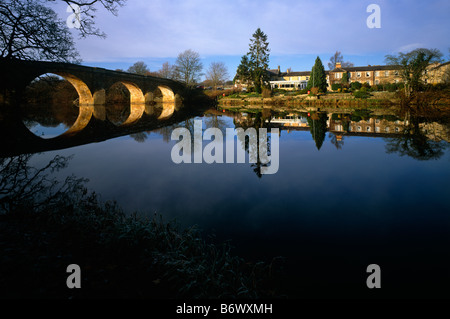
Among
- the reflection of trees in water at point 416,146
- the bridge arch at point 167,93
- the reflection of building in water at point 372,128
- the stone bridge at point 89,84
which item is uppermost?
the bridge arch at point 167,93

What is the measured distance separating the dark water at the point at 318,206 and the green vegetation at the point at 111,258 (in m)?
0.40

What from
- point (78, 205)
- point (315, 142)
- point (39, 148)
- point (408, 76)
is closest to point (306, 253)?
point (78, 205)

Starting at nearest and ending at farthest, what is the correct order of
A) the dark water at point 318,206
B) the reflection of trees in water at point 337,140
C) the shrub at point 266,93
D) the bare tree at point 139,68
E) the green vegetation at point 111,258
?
the green vegetation at point 111,258
the dark water at point 318,206
the reflection of trees in water at point 337,140
the shrub at point 266,93
the bare tree at point 139,68

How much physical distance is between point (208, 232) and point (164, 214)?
958mm

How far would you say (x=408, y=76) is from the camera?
29016 mm

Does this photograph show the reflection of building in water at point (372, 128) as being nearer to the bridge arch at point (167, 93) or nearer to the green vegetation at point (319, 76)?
the green vegetation at point (319, 76)

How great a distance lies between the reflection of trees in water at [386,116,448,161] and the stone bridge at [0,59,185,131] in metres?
14.9

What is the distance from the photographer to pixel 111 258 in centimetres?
288

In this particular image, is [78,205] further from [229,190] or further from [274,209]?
[274,209]

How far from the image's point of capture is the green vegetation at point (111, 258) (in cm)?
241

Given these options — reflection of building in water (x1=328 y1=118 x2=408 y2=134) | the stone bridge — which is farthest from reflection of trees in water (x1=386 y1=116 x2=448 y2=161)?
the stone bridge

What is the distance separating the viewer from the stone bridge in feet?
58.7

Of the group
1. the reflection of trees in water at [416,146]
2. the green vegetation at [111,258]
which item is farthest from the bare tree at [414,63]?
the green vegetation at [111,258]

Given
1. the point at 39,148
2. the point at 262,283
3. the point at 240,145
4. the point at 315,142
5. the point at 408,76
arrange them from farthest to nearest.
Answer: the point at 408,76 < the point at 315,142 < the point at 240,145 < the point at 39,148 < the point at 262,283
